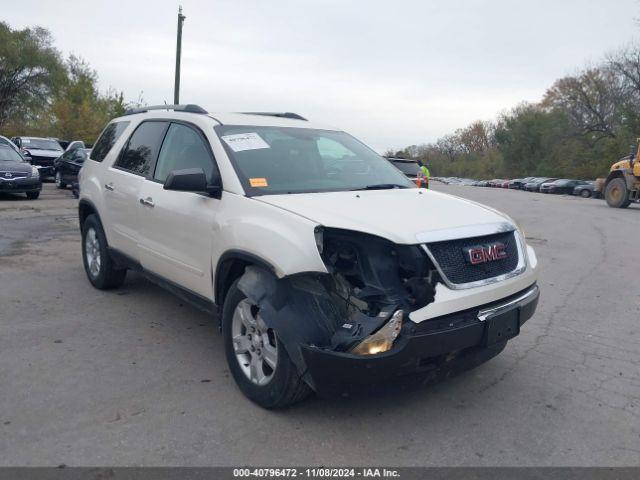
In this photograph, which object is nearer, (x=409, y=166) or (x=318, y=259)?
(x=318, y=259)

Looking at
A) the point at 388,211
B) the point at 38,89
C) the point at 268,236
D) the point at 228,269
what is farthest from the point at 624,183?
the point at 38,89

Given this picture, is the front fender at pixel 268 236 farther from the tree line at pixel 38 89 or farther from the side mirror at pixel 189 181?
the tree line at pixel 38 89

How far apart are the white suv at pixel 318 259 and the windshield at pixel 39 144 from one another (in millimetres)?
21144

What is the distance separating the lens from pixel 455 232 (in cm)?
333

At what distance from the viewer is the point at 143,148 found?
17.2 ft

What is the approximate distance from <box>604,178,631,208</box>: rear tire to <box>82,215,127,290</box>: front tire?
64.7 ft

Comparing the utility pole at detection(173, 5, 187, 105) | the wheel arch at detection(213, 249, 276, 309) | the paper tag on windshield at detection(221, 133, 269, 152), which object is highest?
the utility pole at detection(173, 5, 187, 105)

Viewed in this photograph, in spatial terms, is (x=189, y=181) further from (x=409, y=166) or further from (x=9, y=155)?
(x=9, y=155)

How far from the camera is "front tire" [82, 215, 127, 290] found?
19.3 ft

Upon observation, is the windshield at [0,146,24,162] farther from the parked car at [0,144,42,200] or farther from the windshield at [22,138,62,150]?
the windshield at [22,138,62,150]

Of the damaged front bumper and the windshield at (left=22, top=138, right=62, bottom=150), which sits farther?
the windshield at (left=22, top=138, right=62, bottom=150)

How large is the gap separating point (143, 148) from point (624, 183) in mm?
20049

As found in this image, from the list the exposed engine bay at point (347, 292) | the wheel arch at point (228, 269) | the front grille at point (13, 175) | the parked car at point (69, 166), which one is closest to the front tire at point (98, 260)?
the wheel arch at point (228, 269)

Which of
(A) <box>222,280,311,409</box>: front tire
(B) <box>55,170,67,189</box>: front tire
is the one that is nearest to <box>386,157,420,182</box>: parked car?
(A) <box>222,280,311,409</box>: front tire
